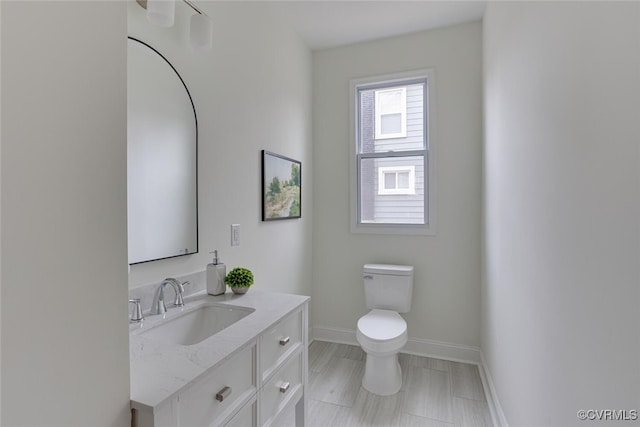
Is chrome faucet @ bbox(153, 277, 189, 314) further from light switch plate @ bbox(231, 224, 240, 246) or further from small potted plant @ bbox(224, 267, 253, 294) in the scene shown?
light switch plate @ bbox(231, 224, 240, 246)

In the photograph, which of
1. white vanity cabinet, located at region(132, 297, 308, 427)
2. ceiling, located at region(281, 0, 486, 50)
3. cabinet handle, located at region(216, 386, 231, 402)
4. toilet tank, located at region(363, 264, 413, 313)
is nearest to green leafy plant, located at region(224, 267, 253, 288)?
white vanity cabinet, located at region(132, 297, 308, 427)

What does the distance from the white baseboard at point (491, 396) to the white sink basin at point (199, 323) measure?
1.48 metres

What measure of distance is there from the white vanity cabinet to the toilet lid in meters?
0.73

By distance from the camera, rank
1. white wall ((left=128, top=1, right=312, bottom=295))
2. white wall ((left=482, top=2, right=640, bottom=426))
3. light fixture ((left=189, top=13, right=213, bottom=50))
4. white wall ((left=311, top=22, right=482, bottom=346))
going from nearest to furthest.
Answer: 1. white wall ((left=482, top=2, right=640, bottom=426))
2. light fixture ((left=189, top=13, right=213, bottom=50))
3. white wall ((left=128, top=1, right=312, bottom=295))
4. white wall ((left=311, top=22, right=482, bottom=346))

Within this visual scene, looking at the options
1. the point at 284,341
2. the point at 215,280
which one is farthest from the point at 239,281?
the point at 284,341

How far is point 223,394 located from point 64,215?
2.20 feet

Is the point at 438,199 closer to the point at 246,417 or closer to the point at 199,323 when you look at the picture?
the point at 199,323

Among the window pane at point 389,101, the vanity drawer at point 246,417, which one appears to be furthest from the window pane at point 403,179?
the vanity drawer at point 246,417

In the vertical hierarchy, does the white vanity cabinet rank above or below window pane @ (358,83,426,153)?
below

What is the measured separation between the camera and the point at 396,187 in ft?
9.34

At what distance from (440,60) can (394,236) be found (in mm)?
1475

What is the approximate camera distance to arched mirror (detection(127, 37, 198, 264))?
1272mm

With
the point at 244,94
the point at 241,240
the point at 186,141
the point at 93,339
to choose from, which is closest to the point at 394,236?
the point at 241,240

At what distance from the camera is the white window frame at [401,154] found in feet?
8.78
